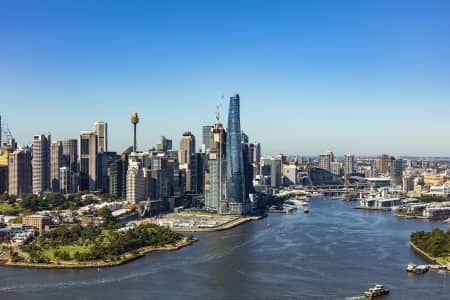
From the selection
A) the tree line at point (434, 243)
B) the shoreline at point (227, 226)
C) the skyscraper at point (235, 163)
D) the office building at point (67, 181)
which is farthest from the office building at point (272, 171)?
the tree line at point (434, 243)

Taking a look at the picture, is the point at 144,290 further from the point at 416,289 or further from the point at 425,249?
the point at 425,249

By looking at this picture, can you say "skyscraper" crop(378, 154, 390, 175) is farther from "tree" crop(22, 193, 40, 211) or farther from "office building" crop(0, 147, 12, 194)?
"tree" crop(22, 193, 40, 211)

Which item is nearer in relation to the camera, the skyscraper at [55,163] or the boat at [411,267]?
the boat at [411,267]

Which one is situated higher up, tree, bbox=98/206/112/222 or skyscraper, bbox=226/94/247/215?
skyscraper, bbox=226/94/247/215

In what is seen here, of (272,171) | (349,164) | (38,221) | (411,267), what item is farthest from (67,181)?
(349,164)

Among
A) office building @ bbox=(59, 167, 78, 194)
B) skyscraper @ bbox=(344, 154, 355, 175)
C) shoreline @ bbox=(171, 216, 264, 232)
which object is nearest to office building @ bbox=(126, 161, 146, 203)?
shoreline @ bbox=(171, 216, 264, 232)

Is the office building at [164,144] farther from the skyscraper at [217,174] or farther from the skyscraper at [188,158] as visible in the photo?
the skyscraper at [217,174]

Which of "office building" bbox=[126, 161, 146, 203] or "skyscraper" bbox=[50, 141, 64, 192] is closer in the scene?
"office building" bbox=[126, 161, 146, 203]
